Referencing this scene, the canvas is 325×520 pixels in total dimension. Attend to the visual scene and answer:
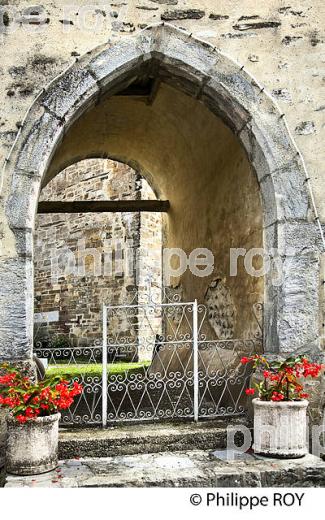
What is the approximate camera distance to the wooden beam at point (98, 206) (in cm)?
870

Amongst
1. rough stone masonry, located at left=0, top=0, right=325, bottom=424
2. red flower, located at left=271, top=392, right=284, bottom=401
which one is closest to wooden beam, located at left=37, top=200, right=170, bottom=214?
rough stone masonry, located at left=0, top=0, right=325, bottom=424

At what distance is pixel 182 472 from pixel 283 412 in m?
0.85

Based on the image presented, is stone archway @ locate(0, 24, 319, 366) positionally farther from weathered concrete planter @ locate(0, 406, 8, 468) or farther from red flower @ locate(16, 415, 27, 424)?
red flower @ locate(16, 415, 27, 424)

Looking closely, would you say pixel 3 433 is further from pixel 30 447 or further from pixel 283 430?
pixel 283 430

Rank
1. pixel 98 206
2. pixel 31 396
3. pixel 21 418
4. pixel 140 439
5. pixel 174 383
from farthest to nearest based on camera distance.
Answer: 1. pixel 98 206
2. pixel 174 383
3. pixel 140 439
4. pixel 31 396
5. pixel 21 418

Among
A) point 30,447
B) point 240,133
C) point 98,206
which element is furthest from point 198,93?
point 98,206

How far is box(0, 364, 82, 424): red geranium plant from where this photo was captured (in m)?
4.03

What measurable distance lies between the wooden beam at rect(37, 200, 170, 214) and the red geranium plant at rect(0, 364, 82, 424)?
4.70 meters

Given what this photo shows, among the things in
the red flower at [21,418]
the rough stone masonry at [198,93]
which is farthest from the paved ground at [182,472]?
the rough stone masonry at [198,93]

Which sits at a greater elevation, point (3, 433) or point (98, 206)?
point (98, 206)

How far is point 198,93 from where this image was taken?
201 inches
